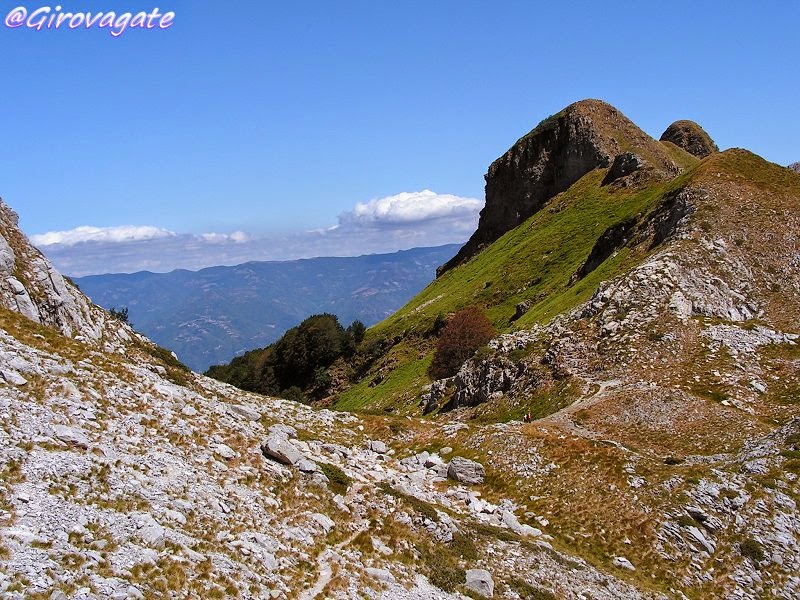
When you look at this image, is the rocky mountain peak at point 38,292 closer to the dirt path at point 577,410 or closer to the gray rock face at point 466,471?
the gray rock face at point 466,471

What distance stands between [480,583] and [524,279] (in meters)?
86.9

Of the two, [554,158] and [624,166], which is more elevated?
[554,158]

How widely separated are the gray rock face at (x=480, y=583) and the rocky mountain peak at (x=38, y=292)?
1044 inches

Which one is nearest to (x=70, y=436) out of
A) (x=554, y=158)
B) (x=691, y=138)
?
(x=554, y=158)

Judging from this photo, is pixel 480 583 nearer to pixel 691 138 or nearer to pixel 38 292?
pixel 38 292

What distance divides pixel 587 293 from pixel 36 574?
61.8m

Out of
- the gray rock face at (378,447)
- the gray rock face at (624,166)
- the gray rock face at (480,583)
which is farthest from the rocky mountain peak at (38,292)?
the gray rock face at (624,166)

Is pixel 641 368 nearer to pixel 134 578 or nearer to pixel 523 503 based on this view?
pixel 523 503

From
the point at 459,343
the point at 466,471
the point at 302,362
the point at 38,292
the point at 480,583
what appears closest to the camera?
the point at 480,583

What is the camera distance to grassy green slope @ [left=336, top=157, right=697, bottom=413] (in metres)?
78.9

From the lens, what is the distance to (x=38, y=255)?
119 ft

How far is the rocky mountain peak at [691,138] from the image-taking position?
15500cm

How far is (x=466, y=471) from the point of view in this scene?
98.3 feet

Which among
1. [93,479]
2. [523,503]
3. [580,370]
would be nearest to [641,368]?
[580,370]
